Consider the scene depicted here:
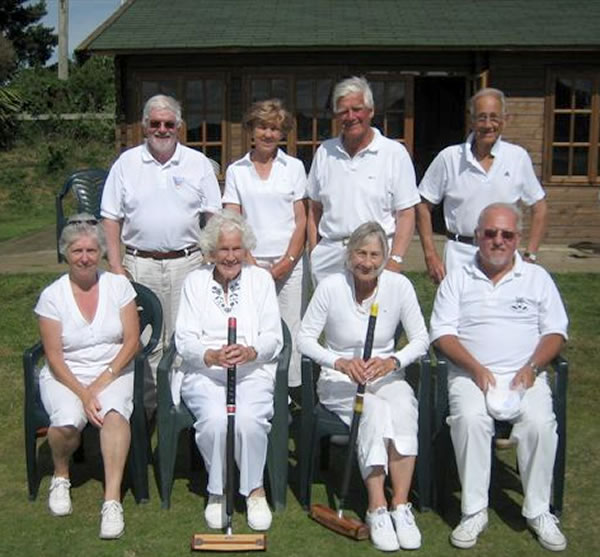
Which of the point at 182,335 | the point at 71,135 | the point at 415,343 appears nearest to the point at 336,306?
the point at 415,343

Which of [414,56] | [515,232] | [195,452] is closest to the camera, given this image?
[515,232]

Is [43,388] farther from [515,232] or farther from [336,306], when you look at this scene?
[515,232]

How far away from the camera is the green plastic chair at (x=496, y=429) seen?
3.49 metres

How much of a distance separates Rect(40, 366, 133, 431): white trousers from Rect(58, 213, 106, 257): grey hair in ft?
1.81

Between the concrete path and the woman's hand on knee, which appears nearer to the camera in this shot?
the woman's hand on knee

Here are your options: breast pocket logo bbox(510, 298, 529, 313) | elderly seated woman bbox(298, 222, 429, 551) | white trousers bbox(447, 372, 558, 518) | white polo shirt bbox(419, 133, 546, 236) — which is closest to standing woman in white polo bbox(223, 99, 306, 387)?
elderly seated woman bbox(298, 222, 429, 551)

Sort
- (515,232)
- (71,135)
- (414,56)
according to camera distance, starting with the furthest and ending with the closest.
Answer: (71,135)
(414,56)
(515,232)

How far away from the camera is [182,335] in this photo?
3643 mm

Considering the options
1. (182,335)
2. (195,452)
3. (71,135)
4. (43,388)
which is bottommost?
(195,452)

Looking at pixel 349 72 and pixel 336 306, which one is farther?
pixel 349 72

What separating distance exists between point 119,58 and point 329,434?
25.2ft

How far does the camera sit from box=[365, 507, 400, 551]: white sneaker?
10.8 ft

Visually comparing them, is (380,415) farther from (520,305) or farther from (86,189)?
(86,189)

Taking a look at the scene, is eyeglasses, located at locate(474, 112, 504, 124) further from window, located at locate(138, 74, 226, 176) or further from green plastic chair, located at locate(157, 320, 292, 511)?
window, located at locate(138, 74, 226, 176)
